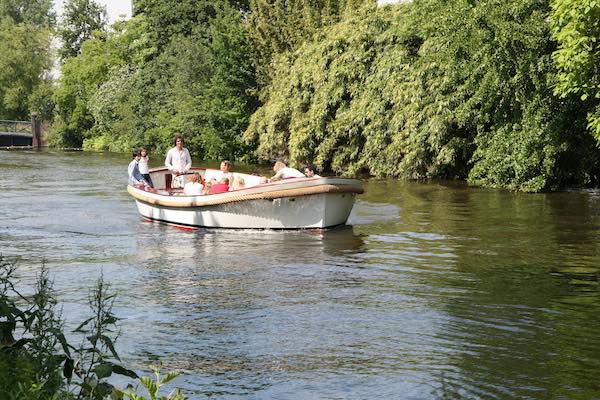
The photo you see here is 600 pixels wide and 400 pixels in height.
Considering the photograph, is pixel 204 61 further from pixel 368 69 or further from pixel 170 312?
pixel 170 312

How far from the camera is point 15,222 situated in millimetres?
22000

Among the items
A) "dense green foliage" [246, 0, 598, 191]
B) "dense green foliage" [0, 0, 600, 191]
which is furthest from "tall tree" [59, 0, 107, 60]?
"dense green foliage" [246, 0, 598, 191]

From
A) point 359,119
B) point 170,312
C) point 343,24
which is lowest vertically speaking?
point 170,312

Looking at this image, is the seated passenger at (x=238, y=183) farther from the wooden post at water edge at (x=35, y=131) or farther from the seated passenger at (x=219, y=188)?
the wooden post at water edge at (x=35, y=131)

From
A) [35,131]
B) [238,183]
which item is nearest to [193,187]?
[238,183]

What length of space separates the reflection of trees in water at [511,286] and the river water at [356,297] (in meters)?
0.03

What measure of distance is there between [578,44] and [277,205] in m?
8.33

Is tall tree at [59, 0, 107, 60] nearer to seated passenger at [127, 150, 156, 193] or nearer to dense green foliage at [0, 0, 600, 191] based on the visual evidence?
dense green foliage at [0, 0, 600, 191]

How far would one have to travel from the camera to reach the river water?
9.63m

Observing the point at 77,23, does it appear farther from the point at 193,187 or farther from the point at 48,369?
the point at 48,369

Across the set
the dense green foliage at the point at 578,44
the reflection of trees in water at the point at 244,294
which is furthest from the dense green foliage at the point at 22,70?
the reflection of trees in water at the point at 244,294

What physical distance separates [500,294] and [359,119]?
68.8ft

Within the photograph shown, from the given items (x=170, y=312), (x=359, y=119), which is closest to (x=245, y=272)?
(x=170, y=312)

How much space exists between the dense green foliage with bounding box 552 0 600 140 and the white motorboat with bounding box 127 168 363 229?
6629mm
